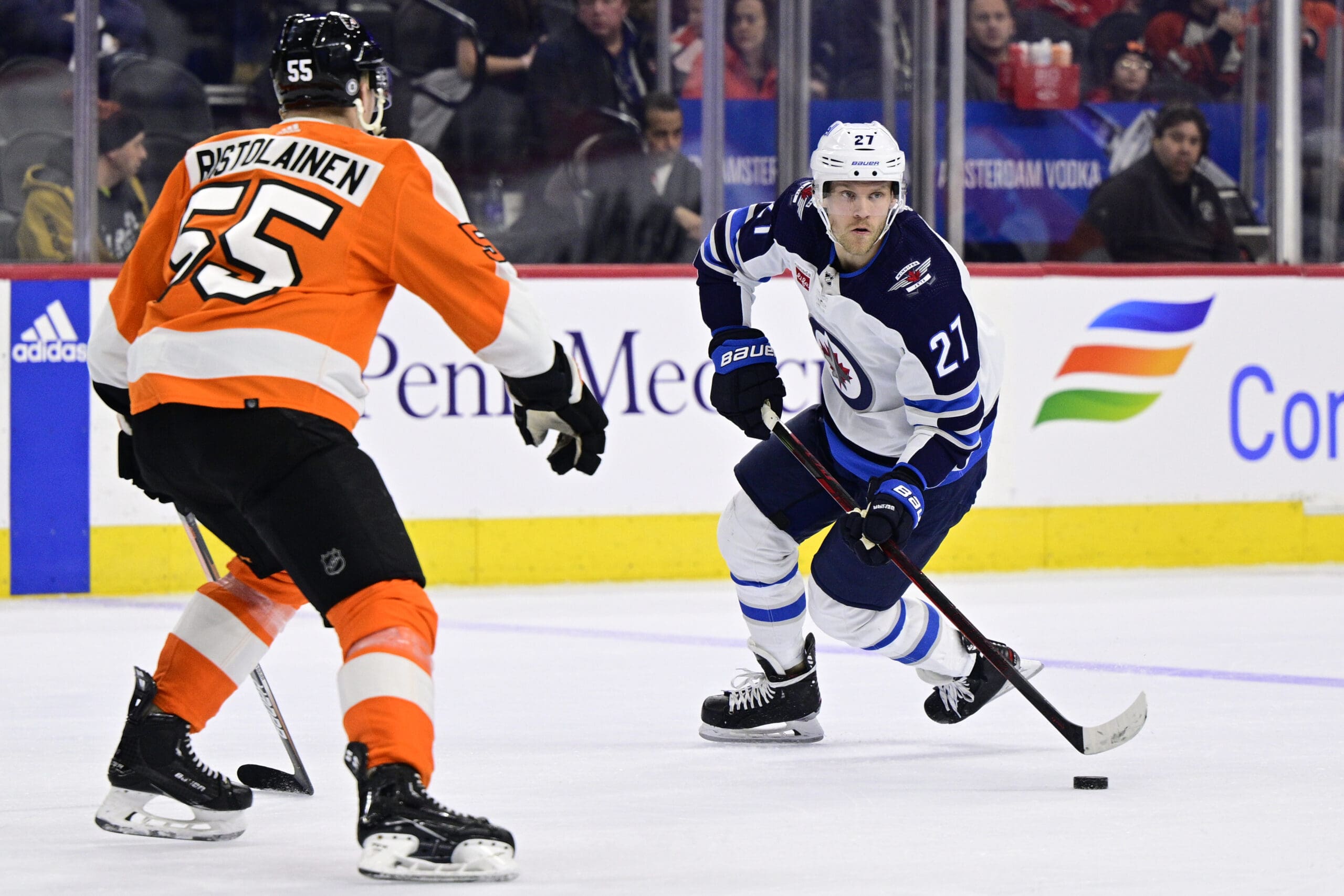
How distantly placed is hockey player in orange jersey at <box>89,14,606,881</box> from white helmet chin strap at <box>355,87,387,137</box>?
0.02 m

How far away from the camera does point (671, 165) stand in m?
6.46

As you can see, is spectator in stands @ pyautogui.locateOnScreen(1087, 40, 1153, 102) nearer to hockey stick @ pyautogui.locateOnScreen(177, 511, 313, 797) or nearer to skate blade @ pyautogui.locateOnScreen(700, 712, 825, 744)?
skate blade @ pyautogui.locateOnScreen(700, 712, 825, 744)

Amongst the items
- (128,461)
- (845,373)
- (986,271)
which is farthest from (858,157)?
(986,271)

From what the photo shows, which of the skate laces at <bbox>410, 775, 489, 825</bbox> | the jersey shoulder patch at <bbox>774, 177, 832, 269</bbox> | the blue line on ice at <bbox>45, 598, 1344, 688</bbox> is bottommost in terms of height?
the blue line on ice at <bbox>45, 598, 1344, 688</bbox>

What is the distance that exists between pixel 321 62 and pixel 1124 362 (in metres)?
4.18

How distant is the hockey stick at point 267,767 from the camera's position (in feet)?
9.96

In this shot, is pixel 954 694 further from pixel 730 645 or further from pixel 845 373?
pixel 730 645

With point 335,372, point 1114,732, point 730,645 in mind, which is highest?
point 335,372

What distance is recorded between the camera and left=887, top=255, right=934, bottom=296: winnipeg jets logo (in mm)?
3424

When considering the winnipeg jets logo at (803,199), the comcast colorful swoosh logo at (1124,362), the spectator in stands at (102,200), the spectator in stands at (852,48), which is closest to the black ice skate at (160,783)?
the winnipeg jets logo at (803,199)

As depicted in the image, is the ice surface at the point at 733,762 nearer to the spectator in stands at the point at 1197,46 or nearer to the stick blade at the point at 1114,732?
the stick blade at the point at 1114,732

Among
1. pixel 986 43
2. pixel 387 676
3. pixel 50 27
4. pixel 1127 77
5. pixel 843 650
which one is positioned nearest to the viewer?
pixel 387 676

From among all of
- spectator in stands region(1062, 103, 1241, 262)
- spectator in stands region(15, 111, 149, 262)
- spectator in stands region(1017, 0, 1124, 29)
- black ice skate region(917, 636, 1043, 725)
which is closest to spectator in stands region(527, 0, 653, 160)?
spectator in stands region(15, 111, 149, 262)

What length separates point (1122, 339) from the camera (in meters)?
6.36
